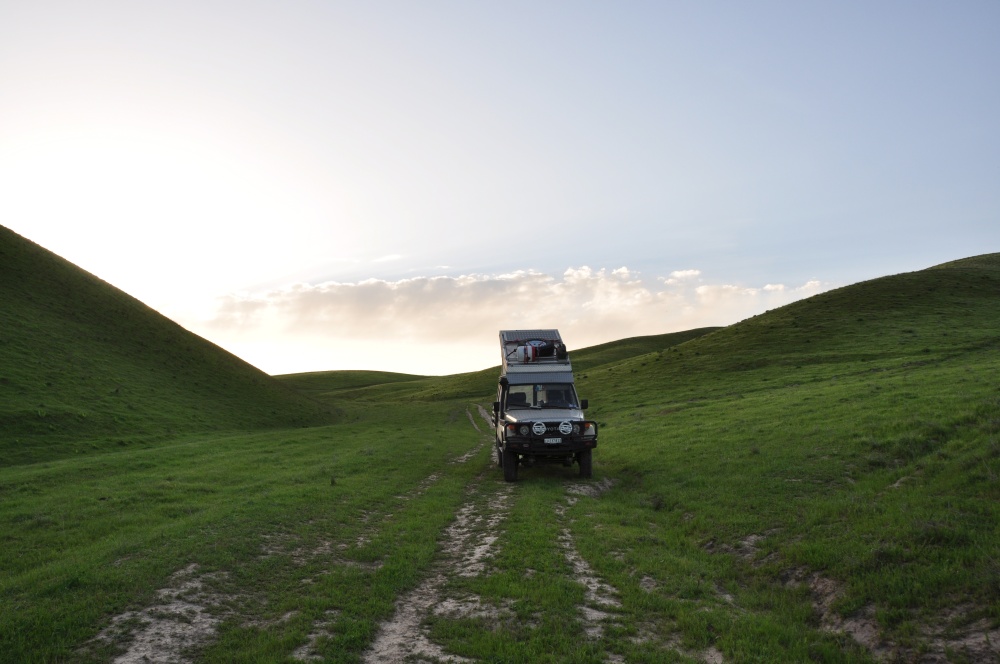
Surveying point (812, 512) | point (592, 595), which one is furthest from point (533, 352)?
point (592, 595)

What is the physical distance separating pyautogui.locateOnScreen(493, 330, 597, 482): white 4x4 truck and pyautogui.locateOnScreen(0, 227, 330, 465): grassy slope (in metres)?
22.8

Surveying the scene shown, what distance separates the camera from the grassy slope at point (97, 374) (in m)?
32.3

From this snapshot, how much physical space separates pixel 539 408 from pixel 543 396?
0.65 meters

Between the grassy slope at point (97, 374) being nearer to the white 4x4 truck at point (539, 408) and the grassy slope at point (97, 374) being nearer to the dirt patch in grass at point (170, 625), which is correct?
the white 4x4 truck at point (539, 408)

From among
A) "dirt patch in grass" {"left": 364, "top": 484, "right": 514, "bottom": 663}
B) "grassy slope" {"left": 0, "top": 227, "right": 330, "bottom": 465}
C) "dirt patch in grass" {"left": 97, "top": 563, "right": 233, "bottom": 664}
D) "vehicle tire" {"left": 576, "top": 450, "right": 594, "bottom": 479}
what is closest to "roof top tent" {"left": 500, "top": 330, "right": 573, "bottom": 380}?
"vehicle tire" {"left": 576, "top": 450, "right": 594, "bottom": 479}

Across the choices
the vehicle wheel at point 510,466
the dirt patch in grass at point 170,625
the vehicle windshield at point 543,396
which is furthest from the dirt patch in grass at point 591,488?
the dirt patch in grass at point 170,625

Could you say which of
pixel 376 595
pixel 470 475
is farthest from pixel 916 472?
pixel 470 475

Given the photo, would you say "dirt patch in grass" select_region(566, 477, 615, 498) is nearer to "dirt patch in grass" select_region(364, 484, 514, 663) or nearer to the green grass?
the green grass

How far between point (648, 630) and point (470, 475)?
48.9 feet

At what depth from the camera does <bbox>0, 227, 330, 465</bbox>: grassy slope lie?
3231 centimetres

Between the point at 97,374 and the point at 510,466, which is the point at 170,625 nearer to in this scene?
the point at 510,466

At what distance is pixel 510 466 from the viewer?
Result: 20.7 m

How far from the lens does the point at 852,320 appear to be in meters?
57.7

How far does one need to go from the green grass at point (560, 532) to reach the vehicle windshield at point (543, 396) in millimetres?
2767
